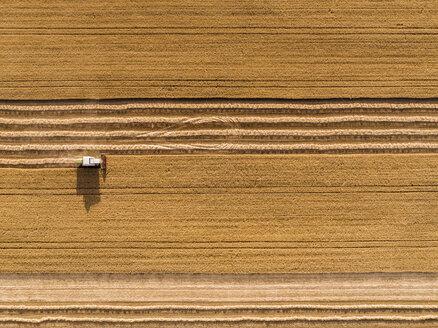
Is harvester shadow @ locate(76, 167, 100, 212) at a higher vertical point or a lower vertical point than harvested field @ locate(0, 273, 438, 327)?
higher

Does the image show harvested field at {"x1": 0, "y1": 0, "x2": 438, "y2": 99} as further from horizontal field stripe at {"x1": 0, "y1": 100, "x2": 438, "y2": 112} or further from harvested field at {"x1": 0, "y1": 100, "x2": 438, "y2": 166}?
harvested field at {"x1": 0, "y1": 100, "x2": 438, "y2": 166}

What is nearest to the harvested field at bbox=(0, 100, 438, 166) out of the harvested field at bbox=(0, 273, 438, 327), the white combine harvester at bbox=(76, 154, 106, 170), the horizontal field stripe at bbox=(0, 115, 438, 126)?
the horizontal field stripe at bbox=(0, 115, 438, 126)

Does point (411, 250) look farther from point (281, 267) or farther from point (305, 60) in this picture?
point (305, 60)

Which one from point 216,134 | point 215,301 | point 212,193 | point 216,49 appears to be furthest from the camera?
point 216,49

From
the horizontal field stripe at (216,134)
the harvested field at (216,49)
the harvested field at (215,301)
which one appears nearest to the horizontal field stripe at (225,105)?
the harvested field at (216,49)

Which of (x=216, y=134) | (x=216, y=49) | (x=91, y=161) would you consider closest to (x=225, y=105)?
(x=216, y=134)

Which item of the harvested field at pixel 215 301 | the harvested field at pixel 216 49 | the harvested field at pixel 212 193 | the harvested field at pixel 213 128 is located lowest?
the harvested field at pixel 215 301

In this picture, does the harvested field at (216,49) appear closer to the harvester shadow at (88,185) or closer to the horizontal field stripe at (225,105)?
the horizontal field stripe at (225,105)

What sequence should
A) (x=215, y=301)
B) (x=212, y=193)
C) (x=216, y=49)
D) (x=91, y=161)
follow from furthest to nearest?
(x=216, y=49) < (x=212, y=193) < (x=215, y=301) < (x=91, y=161)

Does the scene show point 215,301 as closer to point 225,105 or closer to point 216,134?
point 216,134

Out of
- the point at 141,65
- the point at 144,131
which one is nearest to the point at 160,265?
the point at 144,131
